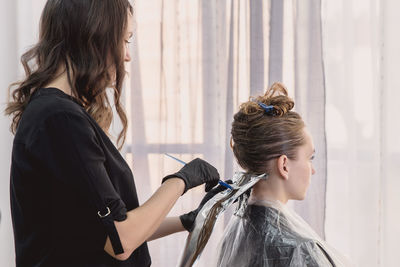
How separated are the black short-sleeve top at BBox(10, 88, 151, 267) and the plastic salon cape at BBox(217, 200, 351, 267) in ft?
1.21

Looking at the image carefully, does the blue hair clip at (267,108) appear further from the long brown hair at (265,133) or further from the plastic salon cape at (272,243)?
the plastic salon cape at (272,243)

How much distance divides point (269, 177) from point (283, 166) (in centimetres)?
6

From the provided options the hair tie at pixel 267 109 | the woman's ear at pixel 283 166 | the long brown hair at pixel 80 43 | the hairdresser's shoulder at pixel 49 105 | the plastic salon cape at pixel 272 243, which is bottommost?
the plastic salon cape at pixel 272 243

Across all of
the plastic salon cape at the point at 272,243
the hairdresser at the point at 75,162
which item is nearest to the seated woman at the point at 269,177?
the plastic salon cape at the point at 272,243

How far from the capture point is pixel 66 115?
97 centimetres

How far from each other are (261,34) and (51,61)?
122 centimetres

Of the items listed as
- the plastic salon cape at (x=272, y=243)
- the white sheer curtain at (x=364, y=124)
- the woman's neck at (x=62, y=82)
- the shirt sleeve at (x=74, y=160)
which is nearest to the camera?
the shirt sleeve at (x=74, y=160)

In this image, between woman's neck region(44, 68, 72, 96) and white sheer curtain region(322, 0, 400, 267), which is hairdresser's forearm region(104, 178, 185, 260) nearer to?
woman's neck region(44, 68, 72, 96)

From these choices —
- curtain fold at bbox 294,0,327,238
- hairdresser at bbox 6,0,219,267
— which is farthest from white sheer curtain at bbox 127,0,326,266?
hairdresser at bbox 6,0,219,267

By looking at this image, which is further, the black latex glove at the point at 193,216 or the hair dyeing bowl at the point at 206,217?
the black latex glove at the point at 193,216

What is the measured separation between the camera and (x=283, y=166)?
1.33m

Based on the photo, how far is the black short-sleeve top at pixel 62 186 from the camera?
3.17 feet

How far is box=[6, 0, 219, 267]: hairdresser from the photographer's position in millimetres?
970

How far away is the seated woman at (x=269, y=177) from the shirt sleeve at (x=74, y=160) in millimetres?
472
